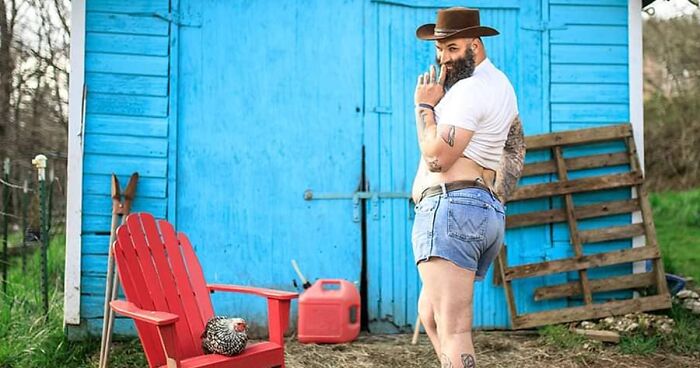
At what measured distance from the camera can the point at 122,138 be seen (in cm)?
506

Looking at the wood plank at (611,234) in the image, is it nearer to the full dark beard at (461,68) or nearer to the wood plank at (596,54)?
the wood plank at (596,54)

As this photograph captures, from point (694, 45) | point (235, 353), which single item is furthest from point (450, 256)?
point (694, 45)

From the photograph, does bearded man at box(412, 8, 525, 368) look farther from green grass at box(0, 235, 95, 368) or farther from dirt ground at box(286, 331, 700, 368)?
green grass at box(0, 235, 95, 368)

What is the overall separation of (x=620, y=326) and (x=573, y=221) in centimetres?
75

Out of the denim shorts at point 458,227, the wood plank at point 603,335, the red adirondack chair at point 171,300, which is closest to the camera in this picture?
the denim shorts at point 458,227

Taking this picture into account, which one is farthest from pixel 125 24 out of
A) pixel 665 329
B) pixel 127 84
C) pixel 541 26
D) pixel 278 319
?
pixel 665 329

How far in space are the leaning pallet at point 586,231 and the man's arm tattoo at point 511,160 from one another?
2217 mm

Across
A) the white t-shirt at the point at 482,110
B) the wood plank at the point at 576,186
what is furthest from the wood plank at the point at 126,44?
the white t-shirt at the point at 482,110

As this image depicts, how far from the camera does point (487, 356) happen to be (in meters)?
4.78

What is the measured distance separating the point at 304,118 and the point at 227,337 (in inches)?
87.3

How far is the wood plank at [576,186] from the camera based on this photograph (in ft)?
17.3

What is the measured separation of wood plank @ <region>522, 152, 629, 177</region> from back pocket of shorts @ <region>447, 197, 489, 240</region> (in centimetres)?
280

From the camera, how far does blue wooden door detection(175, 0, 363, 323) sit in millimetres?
5172

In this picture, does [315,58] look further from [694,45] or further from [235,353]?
[694,45]
